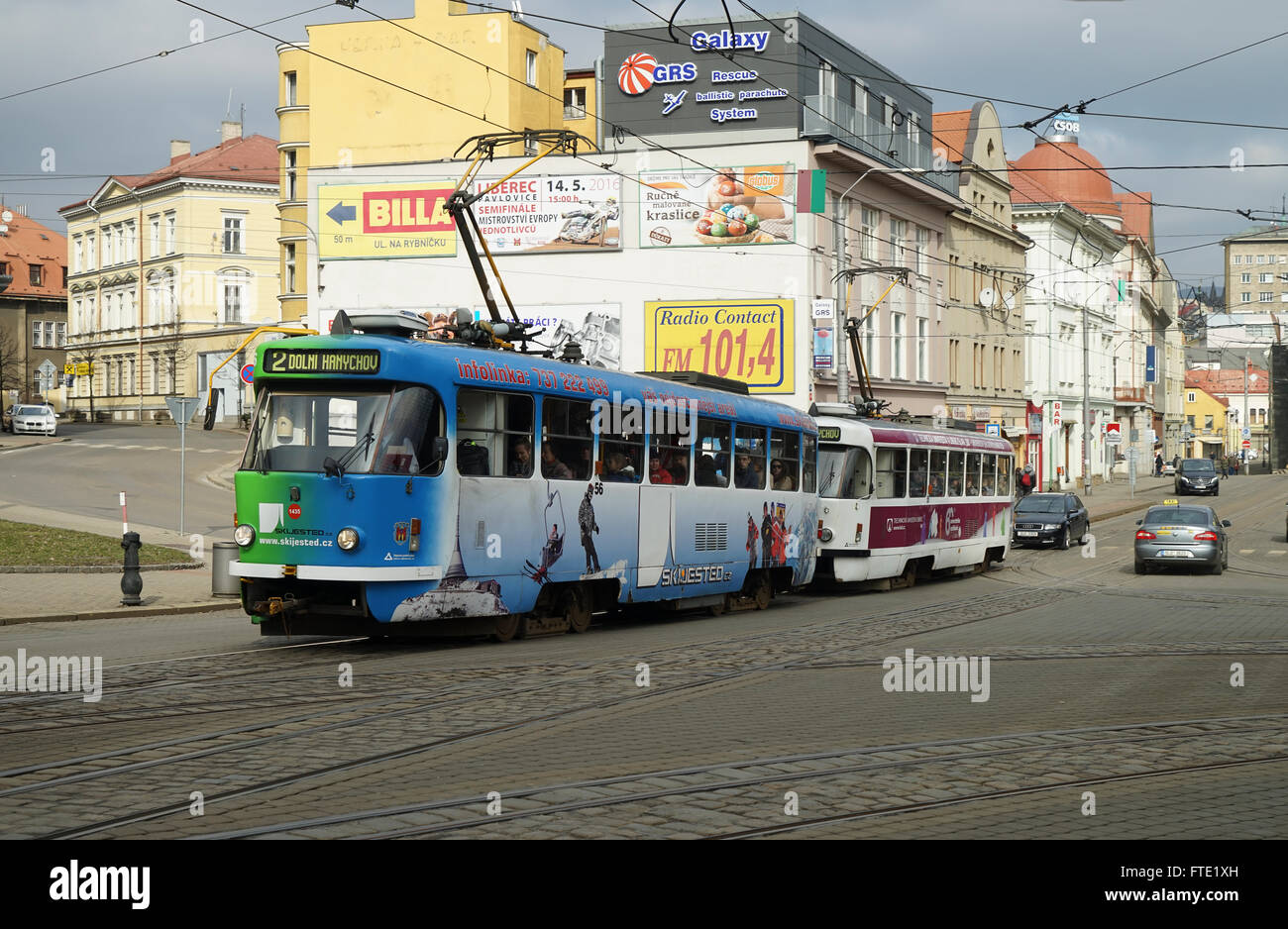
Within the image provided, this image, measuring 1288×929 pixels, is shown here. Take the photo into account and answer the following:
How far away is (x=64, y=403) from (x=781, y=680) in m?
91.4

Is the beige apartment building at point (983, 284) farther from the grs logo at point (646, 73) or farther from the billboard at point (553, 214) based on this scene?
the billboard at point (553, 214)

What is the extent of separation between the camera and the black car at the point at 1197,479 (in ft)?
221

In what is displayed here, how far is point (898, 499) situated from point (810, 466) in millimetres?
3359

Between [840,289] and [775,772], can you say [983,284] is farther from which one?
[775,772]

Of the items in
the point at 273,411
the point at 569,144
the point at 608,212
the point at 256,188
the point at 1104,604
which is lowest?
the point at 1104,604

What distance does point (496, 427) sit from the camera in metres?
15.1

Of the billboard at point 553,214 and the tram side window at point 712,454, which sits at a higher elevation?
the billboard at point 553,214

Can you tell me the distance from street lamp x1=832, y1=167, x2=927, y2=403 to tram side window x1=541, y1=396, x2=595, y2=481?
17.2m

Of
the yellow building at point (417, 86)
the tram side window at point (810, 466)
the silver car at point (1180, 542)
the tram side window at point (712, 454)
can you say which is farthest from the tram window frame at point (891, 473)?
the yellow building at point (417, 86)

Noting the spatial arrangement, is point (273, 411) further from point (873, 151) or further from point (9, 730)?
point (873, 151)

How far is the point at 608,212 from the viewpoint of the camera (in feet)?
155

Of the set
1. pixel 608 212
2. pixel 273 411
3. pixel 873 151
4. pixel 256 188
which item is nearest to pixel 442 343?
pixel 273 411

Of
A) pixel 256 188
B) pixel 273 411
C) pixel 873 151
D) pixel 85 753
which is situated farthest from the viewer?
pixel 256 188

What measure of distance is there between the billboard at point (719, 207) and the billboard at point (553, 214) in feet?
4.10
